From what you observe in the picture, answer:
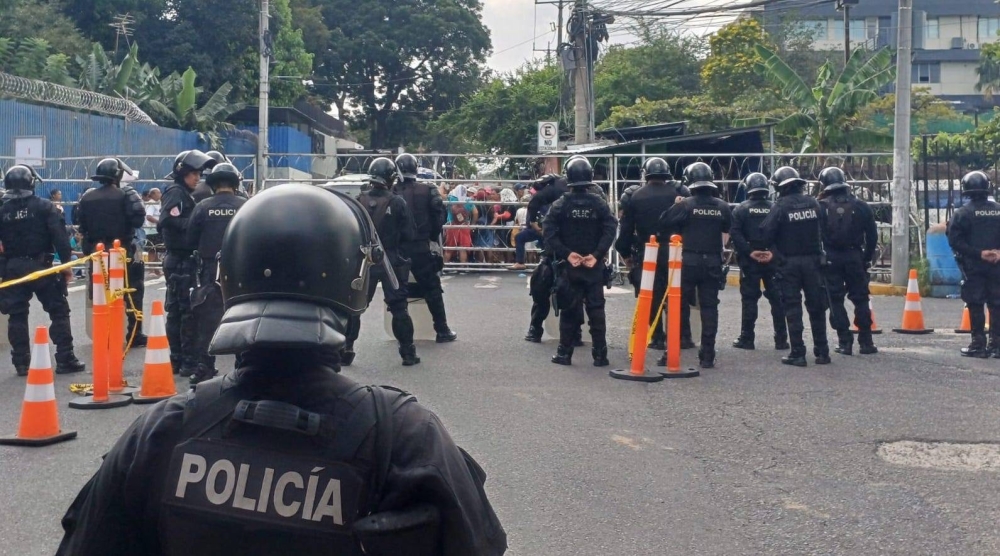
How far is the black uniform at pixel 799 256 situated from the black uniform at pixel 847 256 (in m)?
0.63

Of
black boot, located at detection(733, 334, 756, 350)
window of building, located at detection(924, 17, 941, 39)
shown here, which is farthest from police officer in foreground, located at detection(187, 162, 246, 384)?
window of building, located at detection(924, 17, 941, 39)

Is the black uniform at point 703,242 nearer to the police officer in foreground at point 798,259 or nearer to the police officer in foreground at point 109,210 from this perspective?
the police officer in foreground at point 798,259

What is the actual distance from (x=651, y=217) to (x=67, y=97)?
20.8m

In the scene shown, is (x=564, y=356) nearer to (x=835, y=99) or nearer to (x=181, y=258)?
(x=181, y=258)

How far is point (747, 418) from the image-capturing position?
811 cm

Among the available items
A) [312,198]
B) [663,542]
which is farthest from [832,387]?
[312,198]

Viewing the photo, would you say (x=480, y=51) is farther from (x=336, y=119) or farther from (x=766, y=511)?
(x=766, y=511)

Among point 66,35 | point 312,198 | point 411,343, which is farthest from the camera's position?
point 66,35

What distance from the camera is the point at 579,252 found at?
10523 millimetres

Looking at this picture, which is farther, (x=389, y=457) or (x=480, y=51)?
(x=480, y=51)

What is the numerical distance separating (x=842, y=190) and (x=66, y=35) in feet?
110

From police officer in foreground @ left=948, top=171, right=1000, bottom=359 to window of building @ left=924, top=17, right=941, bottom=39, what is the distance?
240ft

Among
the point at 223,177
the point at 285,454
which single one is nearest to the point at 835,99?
the point at 223,177

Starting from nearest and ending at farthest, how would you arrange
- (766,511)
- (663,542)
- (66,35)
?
(663,542) → (766,511) → (66,35)
